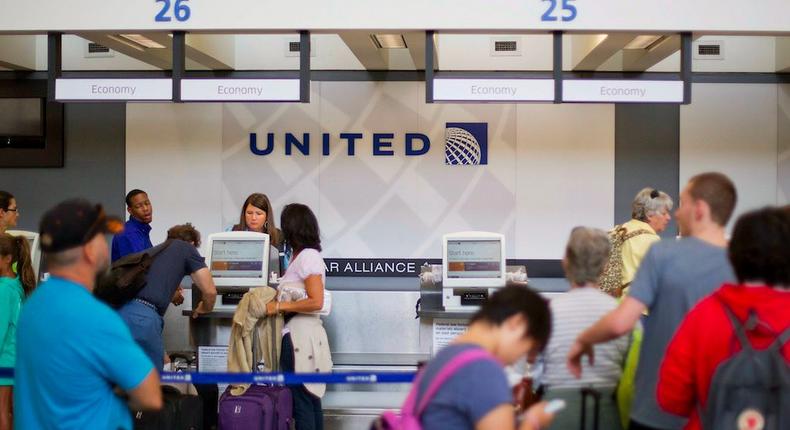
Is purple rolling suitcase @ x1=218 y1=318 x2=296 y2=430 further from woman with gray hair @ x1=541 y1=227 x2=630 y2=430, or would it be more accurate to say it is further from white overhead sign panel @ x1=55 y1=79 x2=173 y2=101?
woman with gray hair @ x1=541 y1=227 x2=630 y2=430

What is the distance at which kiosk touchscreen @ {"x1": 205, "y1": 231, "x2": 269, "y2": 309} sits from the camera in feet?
17.7

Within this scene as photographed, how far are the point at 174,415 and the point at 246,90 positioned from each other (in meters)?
2.02

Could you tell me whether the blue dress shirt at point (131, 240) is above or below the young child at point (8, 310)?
above

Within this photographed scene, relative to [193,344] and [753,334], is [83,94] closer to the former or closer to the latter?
[193,344]

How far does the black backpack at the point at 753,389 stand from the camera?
2.11m

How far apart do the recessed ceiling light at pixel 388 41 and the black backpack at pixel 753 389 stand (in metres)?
4.51

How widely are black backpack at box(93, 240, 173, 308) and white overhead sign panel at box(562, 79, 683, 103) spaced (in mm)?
2664

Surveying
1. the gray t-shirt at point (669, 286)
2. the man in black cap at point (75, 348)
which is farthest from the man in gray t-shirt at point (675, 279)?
the man in black cap at point (75, 348)

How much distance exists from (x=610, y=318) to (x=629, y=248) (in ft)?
8.06

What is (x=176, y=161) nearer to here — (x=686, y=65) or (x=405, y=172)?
(x=405, y=172)

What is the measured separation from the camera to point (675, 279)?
2.67m

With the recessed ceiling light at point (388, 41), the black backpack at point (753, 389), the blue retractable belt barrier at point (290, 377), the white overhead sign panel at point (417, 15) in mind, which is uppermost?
the recessed ceiling light at point (388, 41)

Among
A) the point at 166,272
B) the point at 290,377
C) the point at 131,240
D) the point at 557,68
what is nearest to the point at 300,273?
the point at 166,272

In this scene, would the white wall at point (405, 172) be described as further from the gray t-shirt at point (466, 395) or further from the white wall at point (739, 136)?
the gray t-shirt at point (466, 395)
